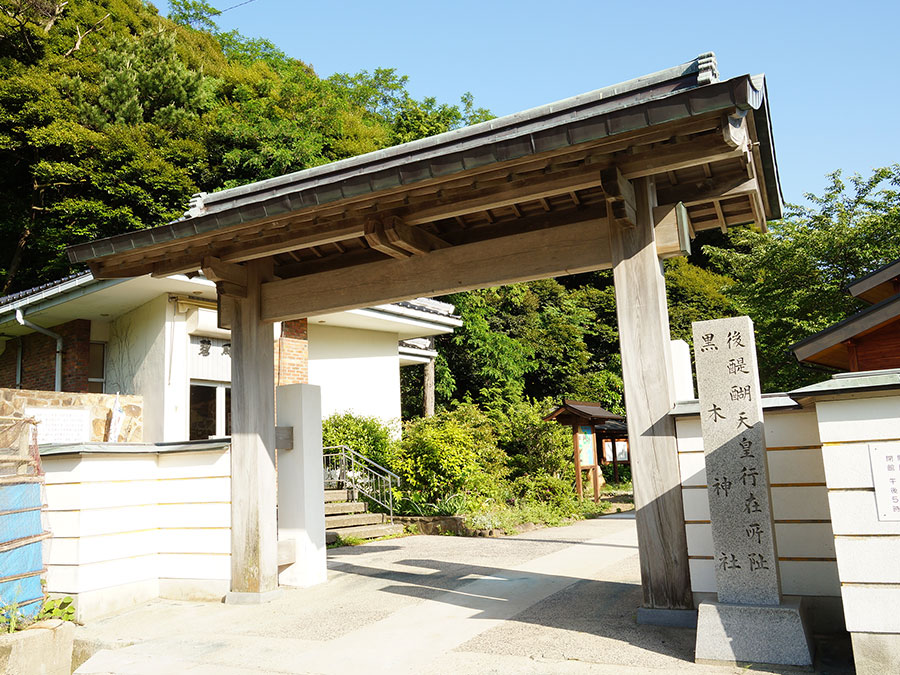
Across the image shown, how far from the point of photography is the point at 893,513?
3521 millimetres

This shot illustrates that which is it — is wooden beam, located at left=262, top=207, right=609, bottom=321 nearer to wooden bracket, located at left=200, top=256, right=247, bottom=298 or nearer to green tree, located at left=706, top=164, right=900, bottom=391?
wooden bracket, located at left=200, top=256, right=247, bottom=298

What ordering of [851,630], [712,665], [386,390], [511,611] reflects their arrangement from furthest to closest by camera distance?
[386,390]
[511,611]
[712,665]
[851,630]

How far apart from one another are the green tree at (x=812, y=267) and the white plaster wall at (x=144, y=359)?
14.7 meters

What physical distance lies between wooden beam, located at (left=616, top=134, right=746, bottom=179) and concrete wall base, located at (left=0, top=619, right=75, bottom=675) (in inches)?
208

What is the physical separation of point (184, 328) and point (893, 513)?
11.1 m

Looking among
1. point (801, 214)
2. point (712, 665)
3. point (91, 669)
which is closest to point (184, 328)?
point (91, 669)

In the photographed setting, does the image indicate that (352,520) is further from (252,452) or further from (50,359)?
(50,359)

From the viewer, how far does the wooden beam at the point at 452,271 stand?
544 centimetres

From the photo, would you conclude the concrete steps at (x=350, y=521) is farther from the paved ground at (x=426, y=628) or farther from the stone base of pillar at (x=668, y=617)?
the stone base of pillar at (x=668, y=617)

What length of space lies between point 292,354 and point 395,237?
8.65 m

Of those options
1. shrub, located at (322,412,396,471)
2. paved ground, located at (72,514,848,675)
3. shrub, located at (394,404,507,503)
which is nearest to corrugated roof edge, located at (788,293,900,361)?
paved ground, located at (72,514,848,675)

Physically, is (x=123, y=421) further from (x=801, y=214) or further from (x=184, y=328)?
(x=801, y=214)

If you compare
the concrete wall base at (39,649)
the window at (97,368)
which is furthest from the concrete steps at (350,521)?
the concrete wall base at (39,649)

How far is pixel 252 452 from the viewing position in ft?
22.0
